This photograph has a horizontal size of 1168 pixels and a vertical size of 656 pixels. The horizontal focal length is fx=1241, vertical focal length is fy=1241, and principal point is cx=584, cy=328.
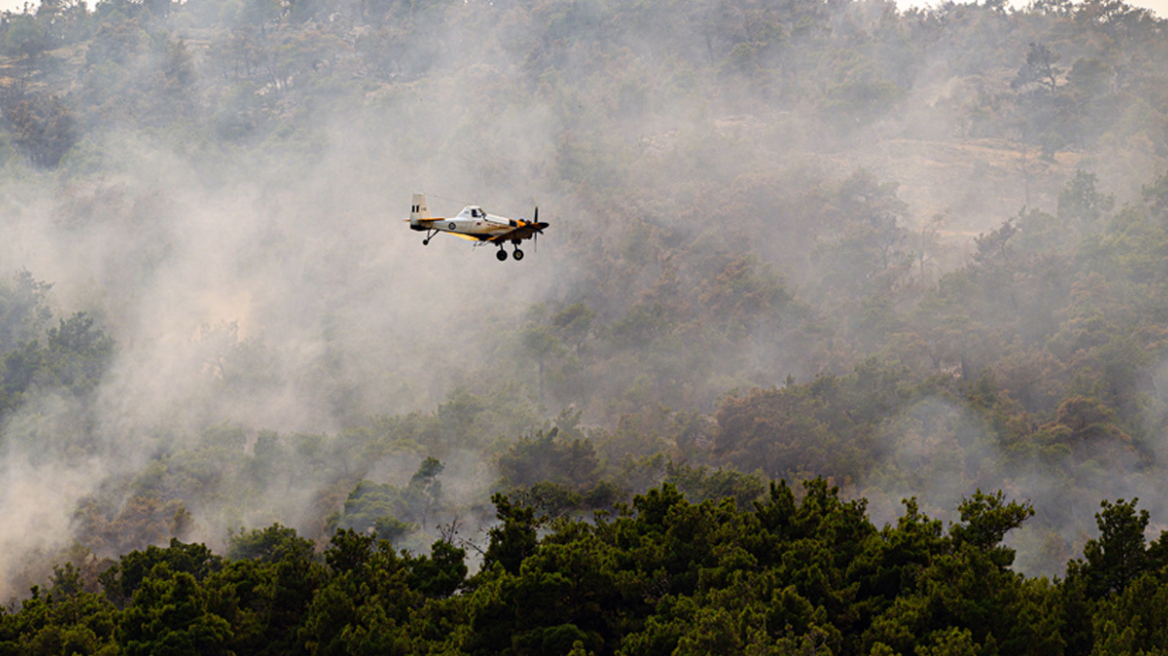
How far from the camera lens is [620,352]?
12975cm

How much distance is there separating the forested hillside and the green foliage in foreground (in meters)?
0.17

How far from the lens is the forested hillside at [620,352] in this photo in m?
42.6

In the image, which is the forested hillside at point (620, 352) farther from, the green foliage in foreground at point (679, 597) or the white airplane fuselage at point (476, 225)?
the white airplane fuselage at point (476, 225)

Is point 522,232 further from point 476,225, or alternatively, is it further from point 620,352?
point 620,352

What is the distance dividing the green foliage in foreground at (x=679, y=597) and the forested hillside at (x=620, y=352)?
0.57ft

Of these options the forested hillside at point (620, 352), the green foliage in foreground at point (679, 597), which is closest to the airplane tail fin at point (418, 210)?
the green foliage in foreground at point (679, 597)

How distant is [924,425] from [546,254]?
6177 centimetres

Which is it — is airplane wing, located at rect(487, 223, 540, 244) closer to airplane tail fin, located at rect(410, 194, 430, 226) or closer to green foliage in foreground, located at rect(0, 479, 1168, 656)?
airplane tail fin, located at rect(410, 194, 430, 226)

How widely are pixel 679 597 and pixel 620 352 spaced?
9092cm

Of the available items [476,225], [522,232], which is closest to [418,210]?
[476,225]

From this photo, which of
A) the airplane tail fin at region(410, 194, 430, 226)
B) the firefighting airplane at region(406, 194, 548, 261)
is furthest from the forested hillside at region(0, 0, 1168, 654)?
the airplane tail fin at region(410, 194, 430, 226)

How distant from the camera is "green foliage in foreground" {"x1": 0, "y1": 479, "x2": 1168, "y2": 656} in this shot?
3606cm

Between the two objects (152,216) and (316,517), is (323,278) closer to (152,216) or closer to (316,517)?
(152,216)

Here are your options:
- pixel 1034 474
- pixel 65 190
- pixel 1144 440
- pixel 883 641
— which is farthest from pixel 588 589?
pixel 65 190
